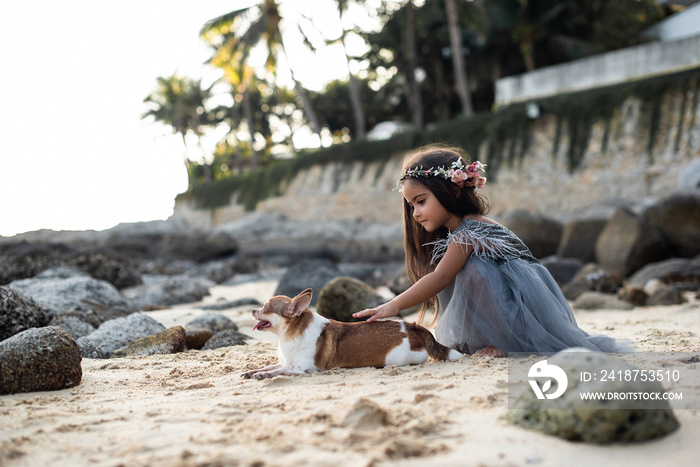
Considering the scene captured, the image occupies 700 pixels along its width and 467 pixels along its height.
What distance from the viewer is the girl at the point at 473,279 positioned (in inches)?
137

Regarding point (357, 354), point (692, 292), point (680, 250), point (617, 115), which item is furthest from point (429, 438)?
point (617, 115)

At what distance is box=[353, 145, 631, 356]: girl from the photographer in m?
3.49

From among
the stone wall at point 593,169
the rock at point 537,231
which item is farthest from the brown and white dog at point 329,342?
the stone wall at point 593,169

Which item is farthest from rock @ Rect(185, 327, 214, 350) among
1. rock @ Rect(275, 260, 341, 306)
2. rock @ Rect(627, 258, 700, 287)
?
rock @ Rect(627, 258, 700, 287)

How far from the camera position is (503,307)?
11.5 feet

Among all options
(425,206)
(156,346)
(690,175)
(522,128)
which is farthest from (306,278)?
(522,128)

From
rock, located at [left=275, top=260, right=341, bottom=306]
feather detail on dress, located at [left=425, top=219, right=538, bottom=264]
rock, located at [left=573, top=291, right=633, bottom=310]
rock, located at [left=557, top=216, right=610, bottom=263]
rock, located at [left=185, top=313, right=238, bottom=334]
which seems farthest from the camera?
rock, located at [left=557, top=216, right=610, bottom=263]

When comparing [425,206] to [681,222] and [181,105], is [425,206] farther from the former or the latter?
[181,105]

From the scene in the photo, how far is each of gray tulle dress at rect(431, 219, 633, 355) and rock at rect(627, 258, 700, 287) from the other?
6.28 m

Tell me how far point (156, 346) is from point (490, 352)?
2706mm

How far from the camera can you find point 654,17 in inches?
847

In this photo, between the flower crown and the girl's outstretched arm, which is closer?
the girl's outstretched arm

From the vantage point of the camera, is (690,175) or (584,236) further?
(690,175)

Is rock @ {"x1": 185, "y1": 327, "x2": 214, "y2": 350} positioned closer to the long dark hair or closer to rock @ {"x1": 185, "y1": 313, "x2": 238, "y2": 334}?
rock @ {"x1": 185, "y1": 313, "x2": 238, "y2": 334}
